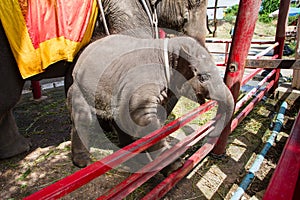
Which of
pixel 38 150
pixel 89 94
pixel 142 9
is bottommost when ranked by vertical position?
pixel 38 150

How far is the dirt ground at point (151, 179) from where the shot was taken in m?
1.90

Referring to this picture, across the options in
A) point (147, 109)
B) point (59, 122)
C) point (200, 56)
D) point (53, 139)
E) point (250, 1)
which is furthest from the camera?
point (59, 122)

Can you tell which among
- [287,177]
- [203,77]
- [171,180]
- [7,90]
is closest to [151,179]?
[171,180]

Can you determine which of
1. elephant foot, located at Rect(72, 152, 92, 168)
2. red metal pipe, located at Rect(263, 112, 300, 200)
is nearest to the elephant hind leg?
elephant foot, located at Rect(72, 152, 92, 168)

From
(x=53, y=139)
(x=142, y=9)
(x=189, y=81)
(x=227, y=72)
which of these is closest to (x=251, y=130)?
(x=227, y=72)

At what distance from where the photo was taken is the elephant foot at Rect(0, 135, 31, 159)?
237 centimetres

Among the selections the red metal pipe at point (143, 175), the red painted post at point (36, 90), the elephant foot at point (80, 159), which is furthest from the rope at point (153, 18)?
the red painted post at point (36, 90)

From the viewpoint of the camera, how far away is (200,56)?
64.2 inches

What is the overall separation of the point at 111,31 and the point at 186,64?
0.96 metres

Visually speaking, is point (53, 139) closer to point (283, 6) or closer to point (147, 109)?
point (147, 109)

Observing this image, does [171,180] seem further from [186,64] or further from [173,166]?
[186,64]

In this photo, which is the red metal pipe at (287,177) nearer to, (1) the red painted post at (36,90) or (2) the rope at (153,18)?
(2) the rope at (153,18)

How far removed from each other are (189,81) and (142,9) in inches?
38.6

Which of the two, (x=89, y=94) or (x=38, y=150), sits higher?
(x=89, y=94)
